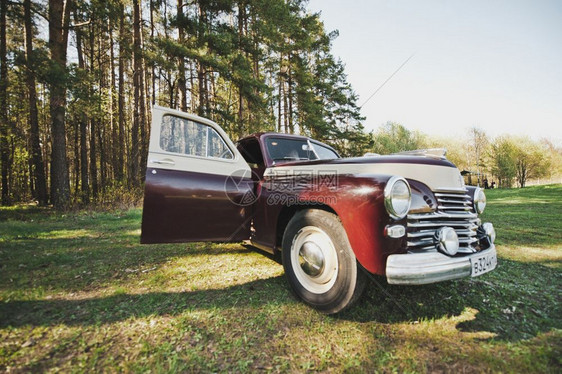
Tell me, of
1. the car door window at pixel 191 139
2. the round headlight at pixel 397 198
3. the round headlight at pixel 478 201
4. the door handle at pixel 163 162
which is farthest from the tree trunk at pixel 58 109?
the round headlight at pixel 478 201

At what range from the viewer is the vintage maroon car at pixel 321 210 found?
1.96 metres

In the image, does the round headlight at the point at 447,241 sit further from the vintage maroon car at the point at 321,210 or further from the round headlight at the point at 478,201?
the round headlight at the point at 478,201

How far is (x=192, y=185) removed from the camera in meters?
2.93

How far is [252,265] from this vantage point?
352 centimetres

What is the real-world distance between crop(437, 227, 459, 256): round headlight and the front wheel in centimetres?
69

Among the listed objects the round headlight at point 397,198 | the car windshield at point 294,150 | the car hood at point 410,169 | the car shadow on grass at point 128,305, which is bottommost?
the car shadow on grass at point 128,305

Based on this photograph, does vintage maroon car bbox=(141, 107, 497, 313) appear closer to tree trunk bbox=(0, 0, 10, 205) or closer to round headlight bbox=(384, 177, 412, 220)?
round headlight bbox=(384, 177, 412, 220)

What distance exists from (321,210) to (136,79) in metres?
12.6

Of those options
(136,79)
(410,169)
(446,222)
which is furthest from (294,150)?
(136,79)

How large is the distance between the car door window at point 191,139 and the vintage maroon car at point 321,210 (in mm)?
13

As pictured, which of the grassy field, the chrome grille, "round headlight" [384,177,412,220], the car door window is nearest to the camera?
the grassy field

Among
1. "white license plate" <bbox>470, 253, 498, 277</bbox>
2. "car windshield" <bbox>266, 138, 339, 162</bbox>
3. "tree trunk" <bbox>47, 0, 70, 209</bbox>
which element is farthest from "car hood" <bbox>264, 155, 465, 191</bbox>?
"tree trunk" <bbox>47, 0, 70, 209</bbox>

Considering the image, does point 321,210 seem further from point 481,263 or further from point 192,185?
point 192,185

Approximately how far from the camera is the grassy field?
166cm
